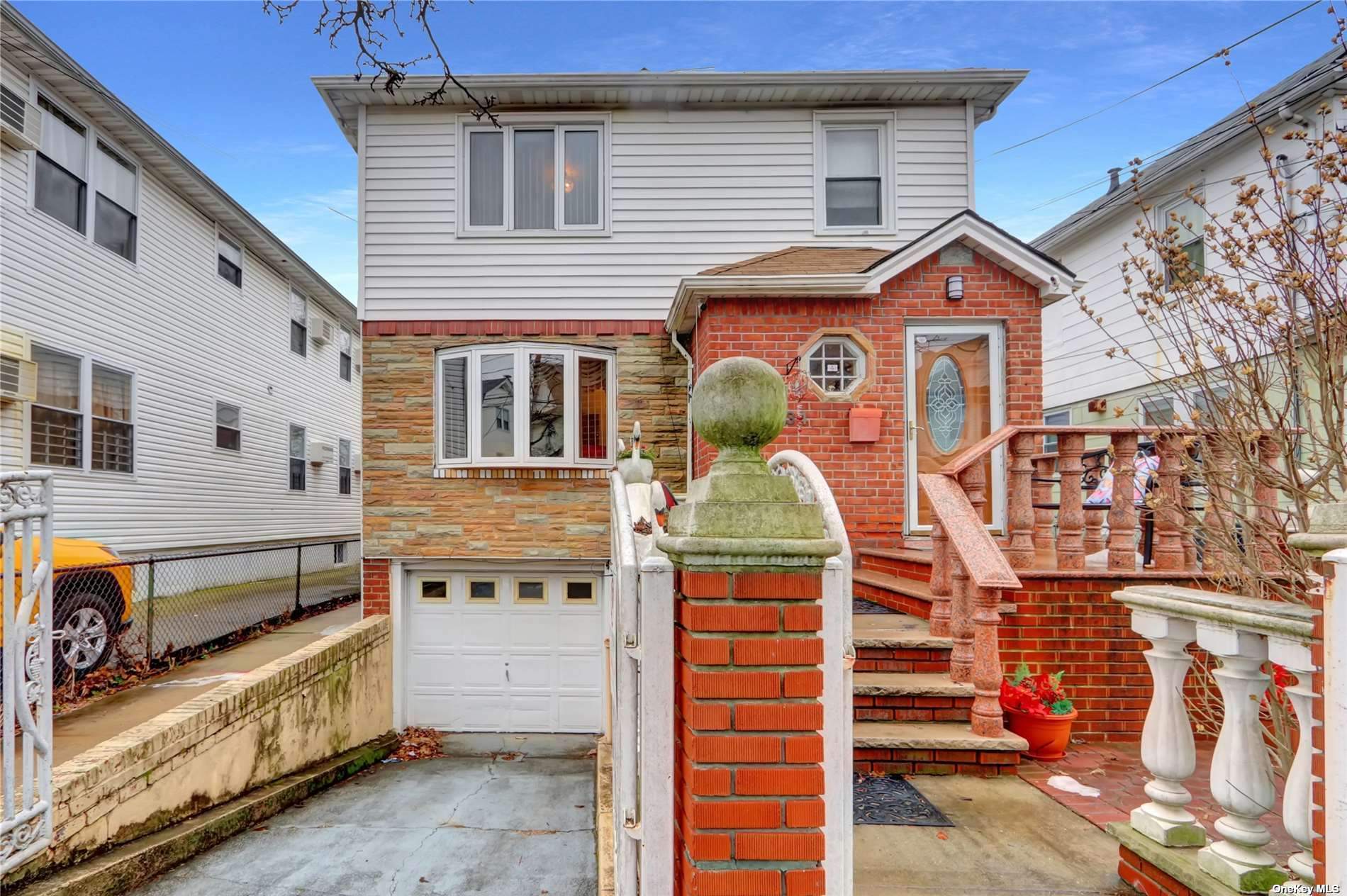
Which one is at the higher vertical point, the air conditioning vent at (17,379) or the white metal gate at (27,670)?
Result: the air conditioning vent at (17,379)

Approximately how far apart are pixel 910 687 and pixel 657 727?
8.01 feet

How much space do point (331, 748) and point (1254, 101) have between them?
42.8 ft

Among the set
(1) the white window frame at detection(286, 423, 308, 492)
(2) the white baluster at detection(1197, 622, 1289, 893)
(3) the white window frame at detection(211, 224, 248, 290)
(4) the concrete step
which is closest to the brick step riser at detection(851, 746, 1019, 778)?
(4) the concrete step

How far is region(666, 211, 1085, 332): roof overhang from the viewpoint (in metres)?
6.48

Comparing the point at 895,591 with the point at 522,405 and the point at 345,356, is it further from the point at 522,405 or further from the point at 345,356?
the point at 345,356

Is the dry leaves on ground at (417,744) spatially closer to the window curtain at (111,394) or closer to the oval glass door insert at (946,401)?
the window curtain at (111,394)

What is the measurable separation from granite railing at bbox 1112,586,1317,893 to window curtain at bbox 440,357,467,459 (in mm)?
6848

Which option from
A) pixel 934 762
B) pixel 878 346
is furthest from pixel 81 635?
pixel 878 346

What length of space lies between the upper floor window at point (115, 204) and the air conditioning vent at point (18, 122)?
38.6 inches

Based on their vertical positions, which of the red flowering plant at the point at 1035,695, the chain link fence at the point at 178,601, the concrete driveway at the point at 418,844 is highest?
the red flowering plant at the point at 1035,695

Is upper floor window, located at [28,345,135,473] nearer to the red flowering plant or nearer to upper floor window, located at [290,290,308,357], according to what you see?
upper floor window, located at [290,290,308,357]

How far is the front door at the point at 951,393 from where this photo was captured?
6.81m

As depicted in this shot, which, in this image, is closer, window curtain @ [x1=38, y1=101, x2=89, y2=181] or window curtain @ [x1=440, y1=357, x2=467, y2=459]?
window curtain @ [x1=440, y1=357, x2=467, y2=459]

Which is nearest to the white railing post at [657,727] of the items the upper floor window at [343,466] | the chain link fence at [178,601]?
the chain link fence at [178,601]
